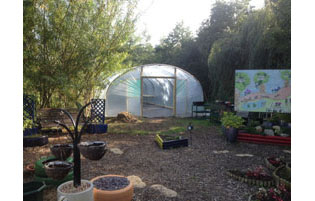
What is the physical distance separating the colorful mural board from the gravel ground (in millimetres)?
1372

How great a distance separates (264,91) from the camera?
25.1 feet

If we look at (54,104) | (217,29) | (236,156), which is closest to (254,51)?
(236,156)

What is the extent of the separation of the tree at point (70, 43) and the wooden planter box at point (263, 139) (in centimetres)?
519

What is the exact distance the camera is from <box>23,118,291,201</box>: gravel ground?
12.6ft

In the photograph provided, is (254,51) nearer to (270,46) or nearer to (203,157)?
(270,46)

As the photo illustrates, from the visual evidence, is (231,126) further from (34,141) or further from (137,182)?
(34,141)

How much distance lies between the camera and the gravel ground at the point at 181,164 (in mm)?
3850

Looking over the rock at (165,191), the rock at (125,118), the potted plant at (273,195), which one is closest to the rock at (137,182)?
the rock at (165,191)

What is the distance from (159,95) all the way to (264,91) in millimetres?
9979

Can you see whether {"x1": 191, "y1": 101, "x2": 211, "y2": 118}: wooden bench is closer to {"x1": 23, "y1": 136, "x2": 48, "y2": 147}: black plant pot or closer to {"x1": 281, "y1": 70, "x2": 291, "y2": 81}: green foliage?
{"x1": 281, "y1": 70, "x2": 291, "y2": 81}: green foliage

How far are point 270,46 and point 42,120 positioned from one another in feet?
26.1

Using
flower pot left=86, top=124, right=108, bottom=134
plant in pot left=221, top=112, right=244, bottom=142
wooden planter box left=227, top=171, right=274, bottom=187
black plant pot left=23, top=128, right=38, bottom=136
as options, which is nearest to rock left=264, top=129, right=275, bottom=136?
plant in pot left=221, top=112, right=244, bottom=142

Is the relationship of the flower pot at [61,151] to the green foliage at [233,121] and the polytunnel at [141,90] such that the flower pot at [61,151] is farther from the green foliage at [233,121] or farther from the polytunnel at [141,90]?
the polytunnel at [141,90]

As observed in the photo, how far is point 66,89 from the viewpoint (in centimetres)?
719
